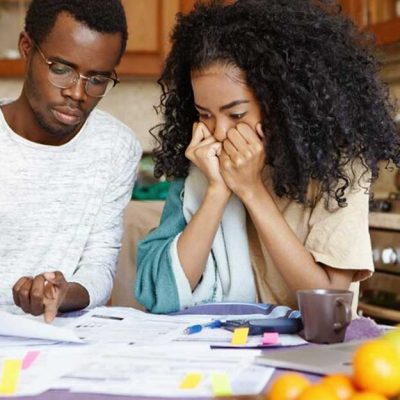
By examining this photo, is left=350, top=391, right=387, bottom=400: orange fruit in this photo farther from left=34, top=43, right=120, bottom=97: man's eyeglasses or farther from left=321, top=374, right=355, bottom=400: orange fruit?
left=34, top=43, right=120, bottom=97: man's eyeglasses

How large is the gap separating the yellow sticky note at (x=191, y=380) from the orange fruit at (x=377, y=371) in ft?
0.58

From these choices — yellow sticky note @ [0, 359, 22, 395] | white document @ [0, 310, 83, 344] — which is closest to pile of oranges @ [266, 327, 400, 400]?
yellow sticky note @ [0, 359, 22, 395]

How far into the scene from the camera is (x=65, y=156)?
1.70 meters

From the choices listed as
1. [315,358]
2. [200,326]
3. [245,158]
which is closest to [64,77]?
[245,158]

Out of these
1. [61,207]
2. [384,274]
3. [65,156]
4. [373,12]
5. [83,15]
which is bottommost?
[384,274]

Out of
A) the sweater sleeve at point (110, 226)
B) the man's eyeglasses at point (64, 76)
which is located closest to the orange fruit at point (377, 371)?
the sweater sleeve at point (110, 226)

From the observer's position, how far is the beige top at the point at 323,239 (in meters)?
1.36

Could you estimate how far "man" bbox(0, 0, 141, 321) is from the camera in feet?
5.15

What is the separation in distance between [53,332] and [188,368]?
0.23m

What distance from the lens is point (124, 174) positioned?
1.77 metres

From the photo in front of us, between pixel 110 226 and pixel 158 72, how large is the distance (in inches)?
81.1

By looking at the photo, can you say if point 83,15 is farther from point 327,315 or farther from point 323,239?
point 327,315

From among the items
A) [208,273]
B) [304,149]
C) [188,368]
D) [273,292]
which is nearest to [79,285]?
[208,273]

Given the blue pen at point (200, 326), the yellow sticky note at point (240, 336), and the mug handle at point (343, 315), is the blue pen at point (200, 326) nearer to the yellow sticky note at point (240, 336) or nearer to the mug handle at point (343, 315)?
the yellow sticky note at point (240, 336)
